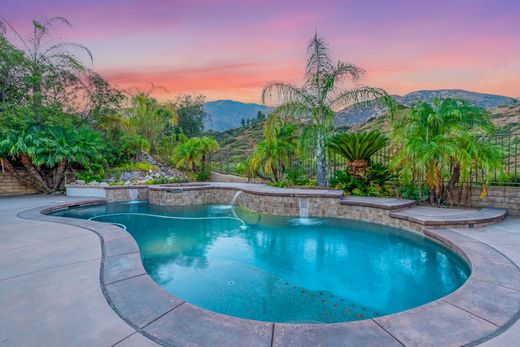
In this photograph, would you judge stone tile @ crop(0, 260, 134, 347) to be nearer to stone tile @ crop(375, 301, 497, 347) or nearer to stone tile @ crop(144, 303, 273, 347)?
stone tile @ crop(144, 303, 273, 347)

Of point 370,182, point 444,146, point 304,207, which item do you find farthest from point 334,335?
point 370,182

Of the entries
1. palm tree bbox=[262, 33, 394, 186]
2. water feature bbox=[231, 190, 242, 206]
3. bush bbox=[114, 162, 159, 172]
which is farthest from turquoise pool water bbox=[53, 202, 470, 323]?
bush bbox=[114, 162, 159, 172]

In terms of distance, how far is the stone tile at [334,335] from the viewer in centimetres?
165

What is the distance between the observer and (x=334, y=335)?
1.73 m

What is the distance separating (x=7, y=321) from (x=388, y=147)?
841 cm

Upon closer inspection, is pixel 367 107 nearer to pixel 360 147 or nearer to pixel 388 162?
pixel 360 147

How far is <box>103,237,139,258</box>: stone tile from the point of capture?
328 cm

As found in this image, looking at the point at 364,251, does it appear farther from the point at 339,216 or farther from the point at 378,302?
the point at 339,216

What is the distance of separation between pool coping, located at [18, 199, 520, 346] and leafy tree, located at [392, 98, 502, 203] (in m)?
3.42

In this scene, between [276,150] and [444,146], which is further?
[276,150]

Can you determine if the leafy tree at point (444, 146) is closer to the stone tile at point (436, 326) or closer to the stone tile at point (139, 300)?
the stone tile at point (436, 326)

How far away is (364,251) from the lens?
4.42m

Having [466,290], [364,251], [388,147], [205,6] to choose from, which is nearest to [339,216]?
[364,251]

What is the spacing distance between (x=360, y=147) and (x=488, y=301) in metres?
5.76
